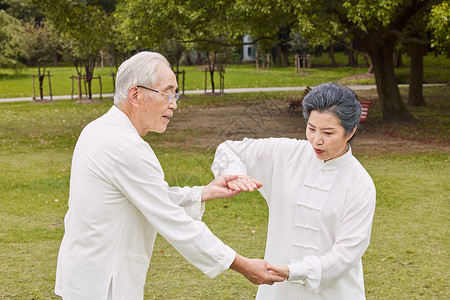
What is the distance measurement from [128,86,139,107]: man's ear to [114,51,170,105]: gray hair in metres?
0.02

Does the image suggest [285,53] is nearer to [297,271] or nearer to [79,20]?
[79,20]

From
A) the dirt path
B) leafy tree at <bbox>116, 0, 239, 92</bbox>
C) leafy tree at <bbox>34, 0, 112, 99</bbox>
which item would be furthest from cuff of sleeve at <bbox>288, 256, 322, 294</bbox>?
leafy tree at <bbox>34, 0, 112, 99</bbox>

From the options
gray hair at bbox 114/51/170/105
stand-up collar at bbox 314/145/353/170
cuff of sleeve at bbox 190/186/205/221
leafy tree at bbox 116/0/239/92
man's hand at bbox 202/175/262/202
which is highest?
leafy tree at bbox 116/0/239/92

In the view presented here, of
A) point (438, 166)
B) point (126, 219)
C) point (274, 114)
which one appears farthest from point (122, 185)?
point (274, 114)

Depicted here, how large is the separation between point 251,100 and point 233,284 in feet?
68.9

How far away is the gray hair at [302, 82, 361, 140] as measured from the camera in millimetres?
3218

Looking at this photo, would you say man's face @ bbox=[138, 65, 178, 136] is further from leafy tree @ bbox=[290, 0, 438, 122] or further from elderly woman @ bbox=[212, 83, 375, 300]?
leafy tree @ bbox=[290, 0, 438, 122]

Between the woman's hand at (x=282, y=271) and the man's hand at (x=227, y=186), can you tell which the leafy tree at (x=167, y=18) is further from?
the woman's hand at (x=282, y=271)

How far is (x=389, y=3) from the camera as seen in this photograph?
13.4m

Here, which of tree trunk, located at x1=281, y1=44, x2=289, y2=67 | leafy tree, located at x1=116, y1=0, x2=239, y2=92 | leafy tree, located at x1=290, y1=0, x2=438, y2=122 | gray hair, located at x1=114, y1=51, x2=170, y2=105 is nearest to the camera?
gray hair, located at x1=114, y1=51, x2=170, y2=105

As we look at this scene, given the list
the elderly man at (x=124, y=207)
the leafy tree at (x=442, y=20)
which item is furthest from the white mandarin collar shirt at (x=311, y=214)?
the leafy tree at (x=442, y=20)

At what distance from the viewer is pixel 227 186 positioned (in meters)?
3.57

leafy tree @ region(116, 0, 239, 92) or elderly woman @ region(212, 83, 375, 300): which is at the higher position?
leafy tree @ region(116, 0, 239, 92)

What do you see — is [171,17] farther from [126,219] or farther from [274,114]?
[126,219]
